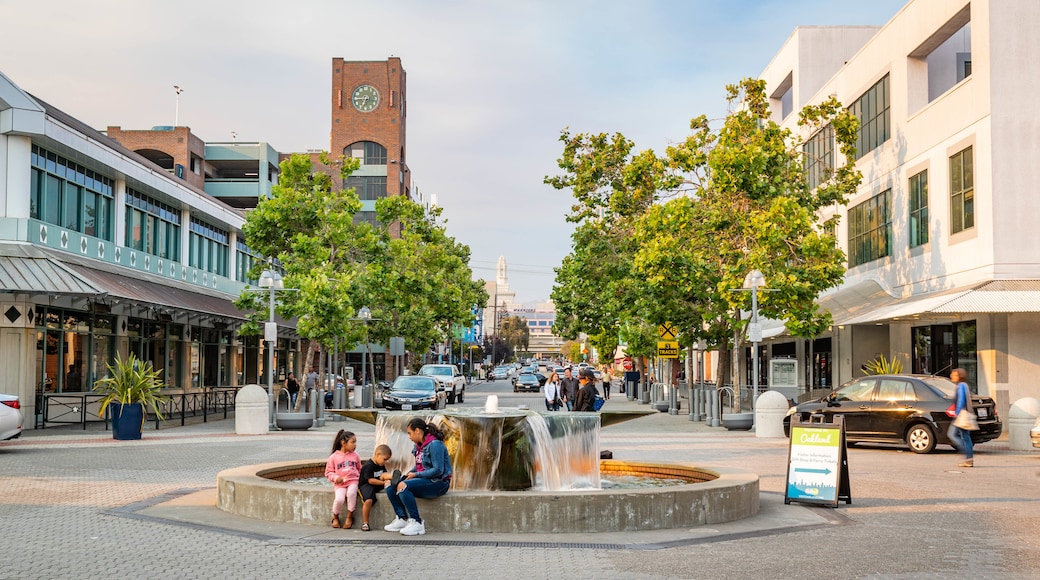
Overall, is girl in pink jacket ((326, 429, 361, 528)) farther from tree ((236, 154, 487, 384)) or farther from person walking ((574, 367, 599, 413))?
tree ((236, 154, 487, 384))

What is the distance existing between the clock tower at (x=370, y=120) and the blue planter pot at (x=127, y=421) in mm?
62207

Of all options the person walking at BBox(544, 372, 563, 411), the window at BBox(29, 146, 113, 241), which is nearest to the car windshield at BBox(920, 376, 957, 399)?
the person walking at BBox(544, 372, 563, 411)

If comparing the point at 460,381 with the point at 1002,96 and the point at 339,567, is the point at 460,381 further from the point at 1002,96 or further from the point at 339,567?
the point at 339,567

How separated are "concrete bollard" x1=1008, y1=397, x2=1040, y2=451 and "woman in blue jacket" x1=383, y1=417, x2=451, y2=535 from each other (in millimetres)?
16250

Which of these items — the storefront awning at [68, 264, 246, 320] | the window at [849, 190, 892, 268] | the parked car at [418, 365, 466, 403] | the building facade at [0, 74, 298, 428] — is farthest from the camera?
the parked car at [418, 365, 466, 403]

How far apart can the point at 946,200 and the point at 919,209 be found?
7.81 ft

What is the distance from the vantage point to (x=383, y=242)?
4262cm

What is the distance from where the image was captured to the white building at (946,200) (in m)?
26.3

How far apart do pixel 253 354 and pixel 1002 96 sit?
119 feet

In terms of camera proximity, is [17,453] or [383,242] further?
[383,242]

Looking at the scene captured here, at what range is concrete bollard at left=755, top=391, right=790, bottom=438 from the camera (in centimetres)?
2667

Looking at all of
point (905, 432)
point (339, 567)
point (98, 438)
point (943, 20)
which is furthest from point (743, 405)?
point (339, 567)

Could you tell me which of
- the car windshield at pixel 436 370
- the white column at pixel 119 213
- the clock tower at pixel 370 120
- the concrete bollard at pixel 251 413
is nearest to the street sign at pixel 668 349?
the concrete bollard at pixel 251 413

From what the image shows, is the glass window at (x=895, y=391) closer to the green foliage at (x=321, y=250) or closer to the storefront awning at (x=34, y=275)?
the green foliage at (x=321, y=250)
